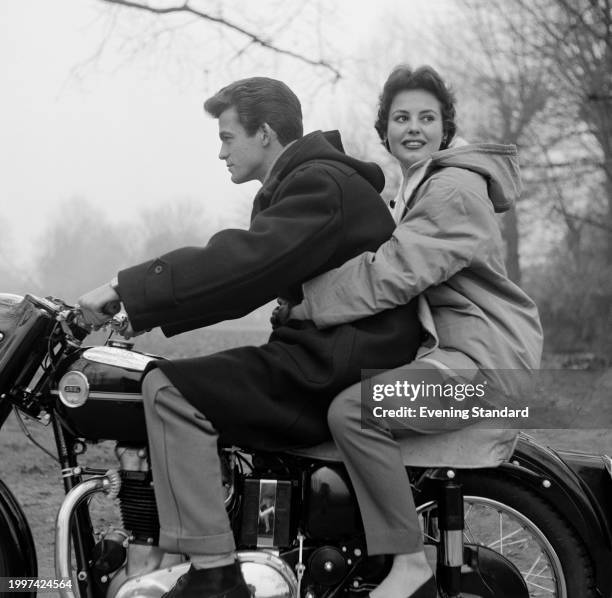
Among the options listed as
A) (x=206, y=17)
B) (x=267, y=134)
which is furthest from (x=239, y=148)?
(x=206, y=17)

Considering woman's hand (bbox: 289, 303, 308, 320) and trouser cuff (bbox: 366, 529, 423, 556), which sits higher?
woman's hand (bbox: 289, 303, 308, 320)

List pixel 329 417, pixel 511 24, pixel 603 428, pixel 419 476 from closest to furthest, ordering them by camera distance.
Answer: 1. pixel 329 417
2. pixel 419 476
3. pixel 603 428
4. pixel 511 24

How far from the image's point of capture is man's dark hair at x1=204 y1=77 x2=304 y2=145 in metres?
2.78

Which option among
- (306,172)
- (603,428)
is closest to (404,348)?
(306,172)

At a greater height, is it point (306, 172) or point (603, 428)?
point (306, 172)

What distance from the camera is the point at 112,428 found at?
2502 millimetres

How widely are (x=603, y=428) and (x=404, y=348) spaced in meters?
5.01

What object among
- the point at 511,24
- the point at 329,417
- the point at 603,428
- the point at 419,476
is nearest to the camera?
the point at 329,417

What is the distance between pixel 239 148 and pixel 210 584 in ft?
4.41

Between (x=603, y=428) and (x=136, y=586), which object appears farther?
(x=603, y=428)

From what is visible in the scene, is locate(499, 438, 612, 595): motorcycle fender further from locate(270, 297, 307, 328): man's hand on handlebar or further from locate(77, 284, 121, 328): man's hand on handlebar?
locate(77, 284, 121, 328): man's hand on handlebar

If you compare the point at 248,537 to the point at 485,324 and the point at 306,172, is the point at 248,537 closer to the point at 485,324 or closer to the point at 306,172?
the point at 485,324

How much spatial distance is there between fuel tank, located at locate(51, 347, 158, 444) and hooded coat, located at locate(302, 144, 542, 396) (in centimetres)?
56

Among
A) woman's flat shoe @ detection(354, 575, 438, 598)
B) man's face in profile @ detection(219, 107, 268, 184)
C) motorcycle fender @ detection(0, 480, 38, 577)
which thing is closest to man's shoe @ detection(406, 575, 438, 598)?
woman's flat shoe @ detection(354, 575, 438, 598)
